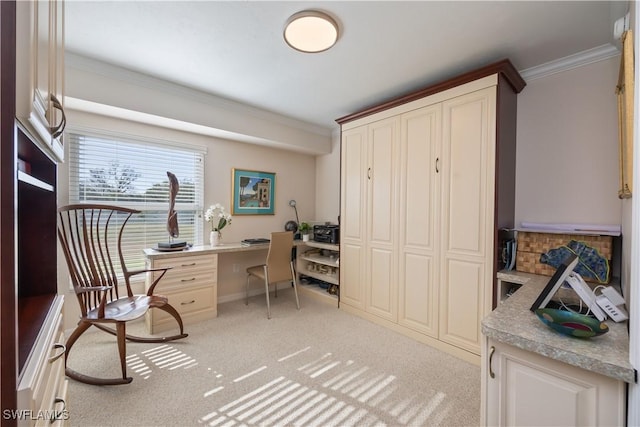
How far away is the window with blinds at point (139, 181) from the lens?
105 inches

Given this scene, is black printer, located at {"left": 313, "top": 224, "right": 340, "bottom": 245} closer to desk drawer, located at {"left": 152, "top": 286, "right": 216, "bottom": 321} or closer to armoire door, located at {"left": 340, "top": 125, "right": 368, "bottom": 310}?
armoire door, located at {"left": 340, "top": 125, "right": 368, "bottom": 310}

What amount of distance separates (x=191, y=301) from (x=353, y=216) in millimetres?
2101

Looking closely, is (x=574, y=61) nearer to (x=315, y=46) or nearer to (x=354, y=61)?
(x=354, y=61)

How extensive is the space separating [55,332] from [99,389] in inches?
49.5

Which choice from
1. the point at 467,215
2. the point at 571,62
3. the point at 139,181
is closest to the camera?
the point at 571,62

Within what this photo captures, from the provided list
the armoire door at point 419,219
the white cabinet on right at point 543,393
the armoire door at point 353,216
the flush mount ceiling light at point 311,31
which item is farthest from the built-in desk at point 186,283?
the white cabinet on right at point 543,393

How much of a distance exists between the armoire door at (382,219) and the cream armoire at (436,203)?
0.04 ft

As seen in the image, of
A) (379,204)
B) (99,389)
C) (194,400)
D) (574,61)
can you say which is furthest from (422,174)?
(99,389)

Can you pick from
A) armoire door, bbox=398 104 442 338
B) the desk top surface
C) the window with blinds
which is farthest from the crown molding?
the window with blinds

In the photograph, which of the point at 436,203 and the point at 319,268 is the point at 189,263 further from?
the point at 436,203

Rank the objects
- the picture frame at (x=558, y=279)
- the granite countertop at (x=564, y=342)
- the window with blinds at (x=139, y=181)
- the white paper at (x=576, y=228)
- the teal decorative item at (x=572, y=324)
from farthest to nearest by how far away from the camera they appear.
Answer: the window with blinds at (x=139, y=181) → the white paper at (x=576, y=228) → the picture frame at (x=558, y=279) → the teal decorative item at (x=572, y=324) → the granite countertop at (x=564, y=342)

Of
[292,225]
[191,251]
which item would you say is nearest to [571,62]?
[292,225]

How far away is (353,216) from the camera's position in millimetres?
3268

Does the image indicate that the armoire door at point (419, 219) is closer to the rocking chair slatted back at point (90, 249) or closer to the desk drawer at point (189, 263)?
the desk drawer at point (189, 263)
